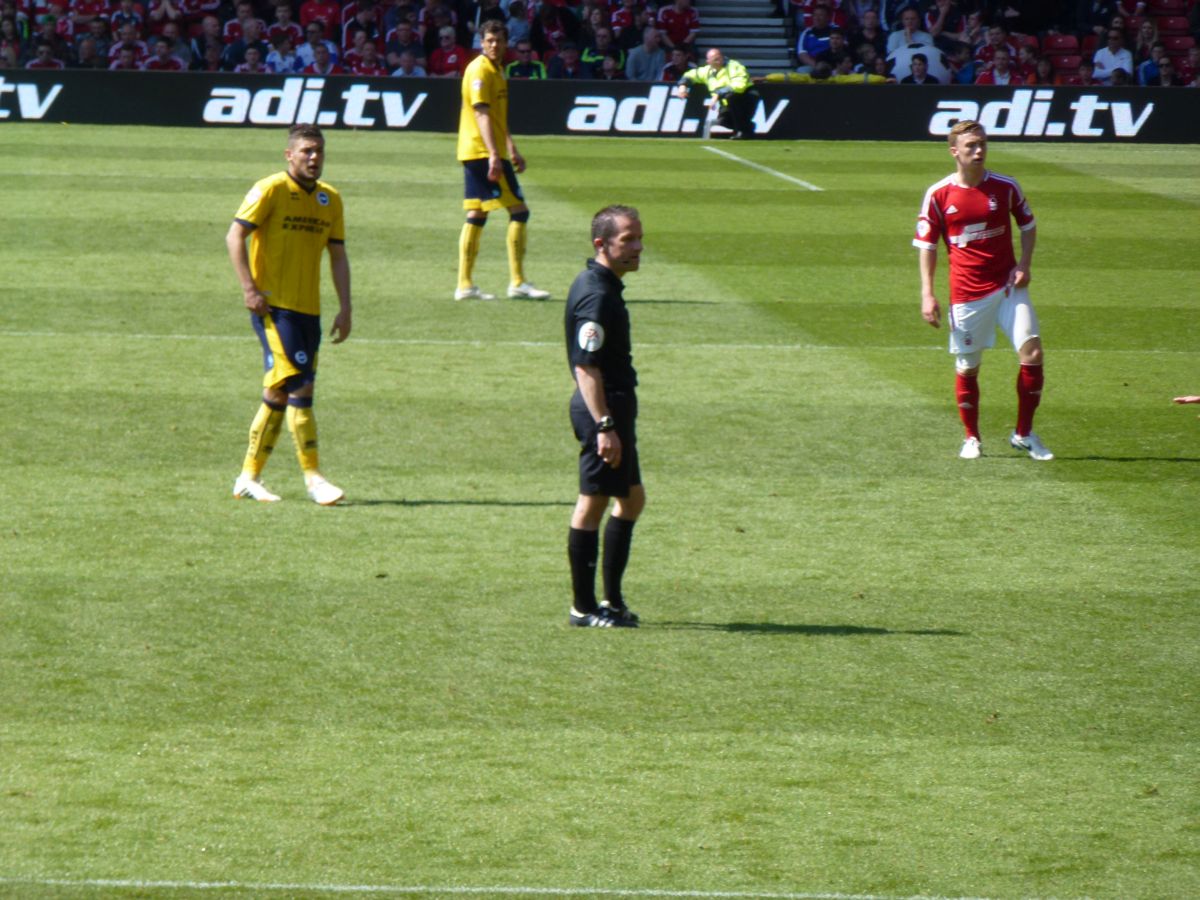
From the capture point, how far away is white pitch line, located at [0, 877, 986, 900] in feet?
17.1

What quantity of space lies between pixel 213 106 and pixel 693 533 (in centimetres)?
2284

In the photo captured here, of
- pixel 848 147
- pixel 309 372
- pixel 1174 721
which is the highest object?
pixel 309 372

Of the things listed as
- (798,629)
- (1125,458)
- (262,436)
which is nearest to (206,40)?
(262,436)

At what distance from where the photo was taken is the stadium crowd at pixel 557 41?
32.0 metres

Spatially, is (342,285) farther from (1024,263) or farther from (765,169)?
(765,169)

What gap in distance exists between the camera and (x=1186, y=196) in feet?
79.8

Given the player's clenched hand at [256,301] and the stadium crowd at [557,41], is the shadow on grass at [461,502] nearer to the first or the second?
the player's clenched hand at [256,301]

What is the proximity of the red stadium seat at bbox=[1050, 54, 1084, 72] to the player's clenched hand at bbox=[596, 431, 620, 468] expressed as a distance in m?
30.7

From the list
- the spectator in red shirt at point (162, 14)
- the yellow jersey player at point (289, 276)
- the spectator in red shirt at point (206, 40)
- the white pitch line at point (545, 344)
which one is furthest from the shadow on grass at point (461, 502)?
the spectator in red shirt at point (162, 14)

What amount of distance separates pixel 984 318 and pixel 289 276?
445 centimetres

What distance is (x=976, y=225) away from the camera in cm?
1098

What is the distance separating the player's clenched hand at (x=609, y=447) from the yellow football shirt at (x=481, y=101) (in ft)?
27.4

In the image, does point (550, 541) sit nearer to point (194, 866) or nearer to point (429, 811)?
point (429, 811)

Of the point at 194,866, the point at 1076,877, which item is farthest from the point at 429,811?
the point at 1076,877
